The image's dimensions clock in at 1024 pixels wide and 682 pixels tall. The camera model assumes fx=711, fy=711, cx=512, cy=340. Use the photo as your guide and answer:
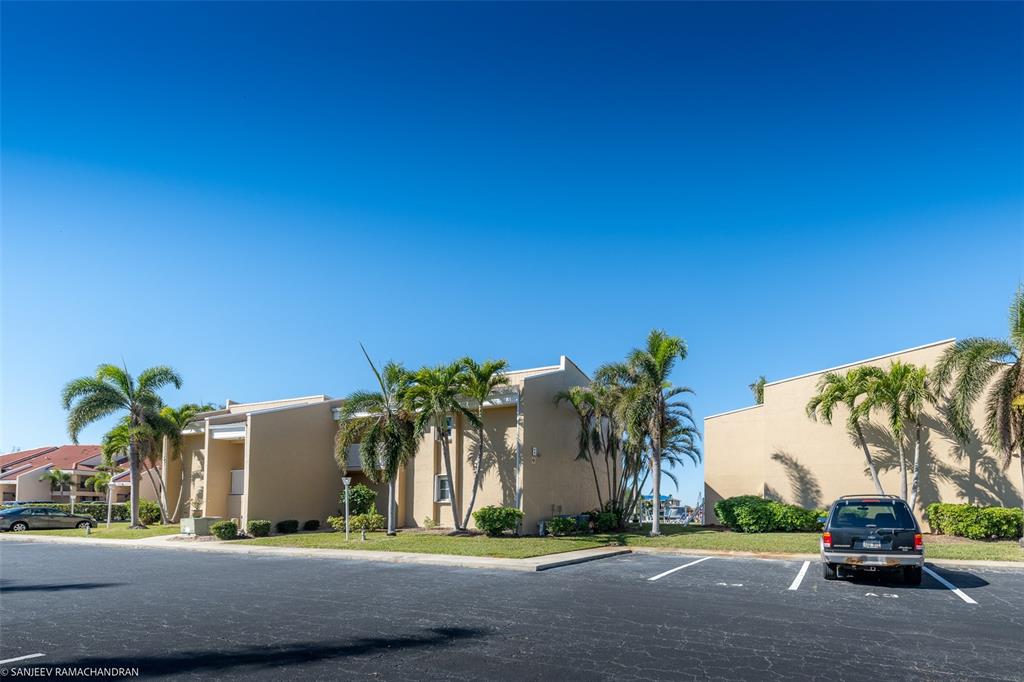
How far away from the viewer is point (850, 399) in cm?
2605

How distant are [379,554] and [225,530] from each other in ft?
32.0

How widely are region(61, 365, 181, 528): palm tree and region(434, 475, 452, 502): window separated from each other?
49.0ft

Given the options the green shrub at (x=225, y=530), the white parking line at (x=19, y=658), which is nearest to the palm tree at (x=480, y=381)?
the green shrub at (x=225, y=530)

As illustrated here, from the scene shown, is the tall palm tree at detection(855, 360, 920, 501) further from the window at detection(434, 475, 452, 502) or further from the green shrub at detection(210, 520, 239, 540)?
the green shrub at detection(210, 520, 239, 540)

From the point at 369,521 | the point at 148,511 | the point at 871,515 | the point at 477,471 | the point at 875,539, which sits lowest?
the point at 369,521

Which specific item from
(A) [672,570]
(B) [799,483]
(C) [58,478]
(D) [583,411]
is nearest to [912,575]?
(A) [672,570]

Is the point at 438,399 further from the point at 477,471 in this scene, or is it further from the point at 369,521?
the point at 369,521

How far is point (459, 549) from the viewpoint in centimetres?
2100

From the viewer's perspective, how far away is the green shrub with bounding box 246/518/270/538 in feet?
90.6

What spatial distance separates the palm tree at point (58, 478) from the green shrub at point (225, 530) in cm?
3530

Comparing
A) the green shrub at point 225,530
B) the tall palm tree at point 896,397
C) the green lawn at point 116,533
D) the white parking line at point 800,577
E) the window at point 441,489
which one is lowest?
the white parking line at point 800,577

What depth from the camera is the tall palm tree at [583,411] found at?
29.2 meters

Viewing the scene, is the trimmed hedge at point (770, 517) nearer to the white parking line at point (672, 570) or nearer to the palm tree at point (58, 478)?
the white parking line at point (672, 570)

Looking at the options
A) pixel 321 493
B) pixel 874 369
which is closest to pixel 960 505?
pixel 874 369
